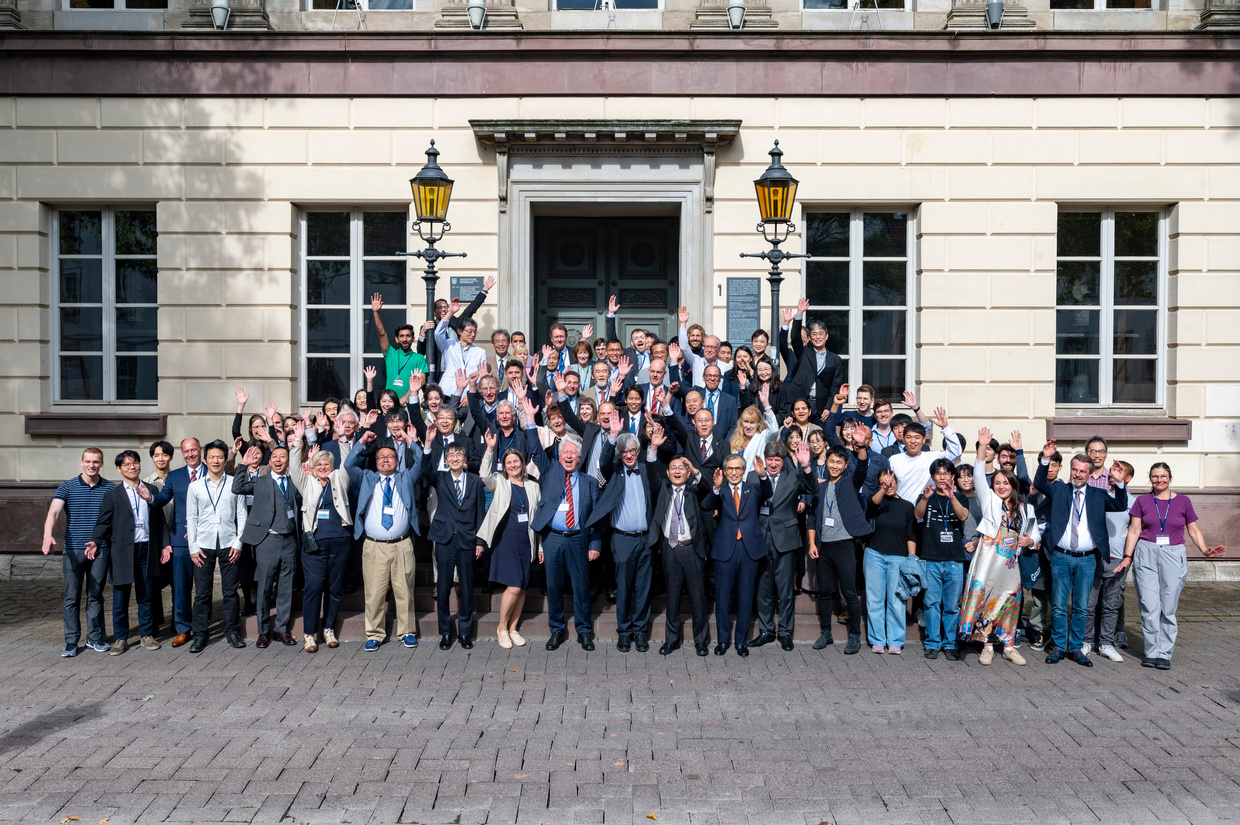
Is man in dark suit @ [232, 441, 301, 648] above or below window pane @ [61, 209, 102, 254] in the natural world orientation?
below

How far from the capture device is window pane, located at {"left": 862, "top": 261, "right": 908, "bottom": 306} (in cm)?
1417

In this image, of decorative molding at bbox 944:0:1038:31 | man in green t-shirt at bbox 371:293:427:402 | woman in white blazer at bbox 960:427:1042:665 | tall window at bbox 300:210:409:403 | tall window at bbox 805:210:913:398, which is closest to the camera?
woman in white blazer at bbox 960:427:1042:665

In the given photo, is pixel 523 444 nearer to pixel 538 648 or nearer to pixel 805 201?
pixel 538 648

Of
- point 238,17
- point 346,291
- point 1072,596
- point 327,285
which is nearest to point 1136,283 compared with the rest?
point 1072,596

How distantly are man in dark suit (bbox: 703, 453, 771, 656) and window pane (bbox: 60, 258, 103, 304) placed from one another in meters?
9.50

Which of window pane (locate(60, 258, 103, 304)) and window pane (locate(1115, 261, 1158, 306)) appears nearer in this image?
window pane (locate(1115, 261, 1158, 306))

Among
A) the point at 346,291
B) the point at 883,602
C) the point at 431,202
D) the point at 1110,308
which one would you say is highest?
the point at 431,202

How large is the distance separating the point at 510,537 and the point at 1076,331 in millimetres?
8728

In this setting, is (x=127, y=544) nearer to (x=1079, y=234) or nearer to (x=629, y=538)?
(x=629, y=538)

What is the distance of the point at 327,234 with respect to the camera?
46.9ft

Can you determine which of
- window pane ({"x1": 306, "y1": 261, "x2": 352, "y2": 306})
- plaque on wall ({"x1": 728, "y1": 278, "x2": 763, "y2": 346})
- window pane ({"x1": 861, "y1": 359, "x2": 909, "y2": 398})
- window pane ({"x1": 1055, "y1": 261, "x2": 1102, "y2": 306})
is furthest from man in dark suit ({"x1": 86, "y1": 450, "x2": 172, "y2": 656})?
window pane ({"x1": 1055, "y1": 261, "x2": 1102, "y2": 306})

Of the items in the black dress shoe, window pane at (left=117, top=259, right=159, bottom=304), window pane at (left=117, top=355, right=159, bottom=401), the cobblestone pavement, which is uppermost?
window pane at (left=117, top=259, right=159, bottom=304)

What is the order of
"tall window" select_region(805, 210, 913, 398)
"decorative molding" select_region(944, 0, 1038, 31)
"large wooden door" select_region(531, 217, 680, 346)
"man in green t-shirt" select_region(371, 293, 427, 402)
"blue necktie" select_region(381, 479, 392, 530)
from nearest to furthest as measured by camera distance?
"blue necktie" select_region(381, 479, 392, 530) < "man in green t-shirt" select_region(371, 293, 427, 402) < "decorative molding" select_region(944, 0, 1038, 31) < "tall window" select_region(805, 210, 913, 398) < "large wooden door" select_region(531, 217, 680, 346)

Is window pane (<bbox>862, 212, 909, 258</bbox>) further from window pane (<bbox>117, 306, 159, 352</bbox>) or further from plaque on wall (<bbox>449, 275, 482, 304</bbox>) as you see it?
window pane (<bbox>117, 306, 159, 352</bbox>)
